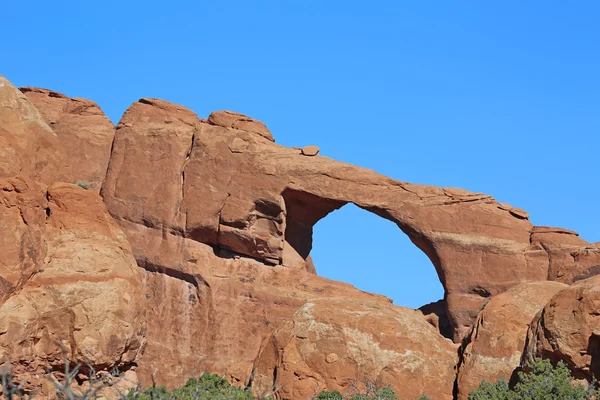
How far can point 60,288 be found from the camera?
32.2m

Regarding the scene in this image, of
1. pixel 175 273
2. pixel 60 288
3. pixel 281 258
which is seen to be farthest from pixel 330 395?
pixel 281 258

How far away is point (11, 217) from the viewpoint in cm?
3266

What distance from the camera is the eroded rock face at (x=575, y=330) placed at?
33.0m

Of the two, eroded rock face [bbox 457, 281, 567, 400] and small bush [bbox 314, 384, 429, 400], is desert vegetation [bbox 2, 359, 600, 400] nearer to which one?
small bush [bbox 314, 384, 429, 400]

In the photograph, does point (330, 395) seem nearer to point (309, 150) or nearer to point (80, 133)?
point (309, 150)

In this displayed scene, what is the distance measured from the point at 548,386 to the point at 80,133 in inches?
1114

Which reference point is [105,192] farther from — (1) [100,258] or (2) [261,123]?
(1) [100,258]

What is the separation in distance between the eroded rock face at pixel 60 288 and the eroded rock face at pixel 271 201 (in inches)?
729

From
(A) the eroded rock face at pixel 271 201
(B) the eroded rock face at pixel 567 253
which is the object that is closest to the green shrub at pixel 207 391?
(A) the eroded rock face at pixel 271 201

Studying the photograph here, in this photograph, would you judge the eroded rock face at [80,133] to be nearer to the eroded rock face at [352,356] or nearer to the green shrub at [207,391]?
the green shrub at [207,391]

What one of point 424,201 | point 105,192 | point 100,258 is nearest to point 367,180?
point 424,201

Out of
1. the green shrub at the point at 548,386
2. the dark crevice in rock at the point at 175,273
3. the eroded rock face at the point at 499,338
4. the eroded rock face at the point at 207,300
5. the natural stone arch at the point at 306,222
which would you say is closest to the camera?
the green shrub at the point at 548,386

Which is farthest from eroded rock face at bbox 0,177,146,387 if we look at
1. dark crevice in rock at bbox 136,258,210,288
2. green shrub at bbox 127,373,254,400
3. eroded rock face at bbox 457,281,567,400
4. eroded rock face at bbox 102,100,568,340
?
eroded rock face at bbox 102,100,568,340

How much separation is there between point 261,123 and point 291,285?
7.85 metres
